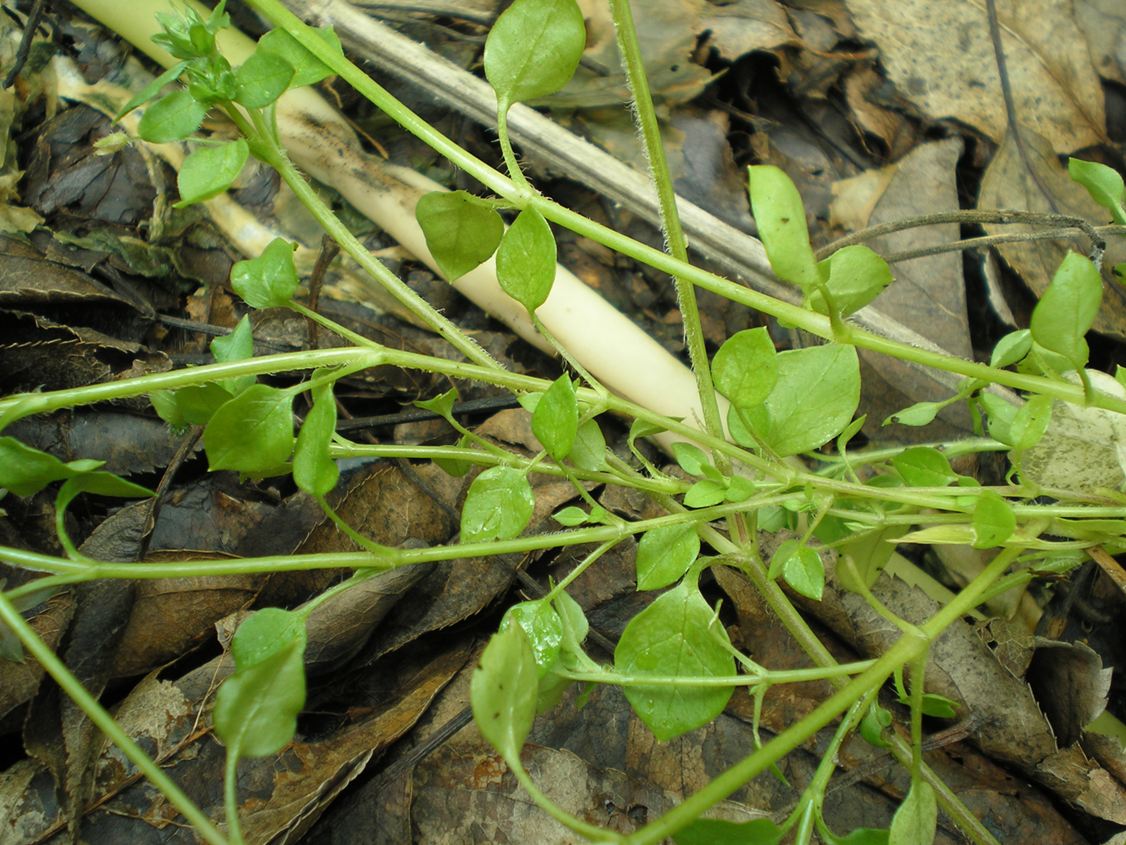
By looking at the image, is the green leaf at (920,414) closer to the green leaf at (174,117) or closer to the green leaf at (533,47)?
the green leaf at (533,47)

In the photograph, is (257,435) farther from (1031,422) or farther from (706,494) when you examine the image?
(1031,422)

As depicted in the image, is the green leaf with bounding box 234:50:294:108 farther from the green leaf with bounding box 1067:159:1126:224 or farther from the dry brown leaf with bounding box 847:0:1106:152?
the dry brown leaf with bounding box 847:0:1106:152

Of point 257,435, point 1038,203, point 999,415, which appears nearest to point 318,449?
point 257,435

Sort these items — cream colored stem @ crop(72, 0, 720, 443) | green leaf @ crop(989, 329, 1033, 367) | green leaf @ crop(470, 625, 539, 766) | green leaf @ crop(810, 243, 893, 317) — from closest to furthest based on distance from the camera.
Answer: green leaf @ crop(470, 625, 539, 766)
green leaf @ crop(810, 243, 893, 317)
green leaf @ crop(989, 329, 1033, 367)
cream colored stem @ crop(72, 0, 720, 443)

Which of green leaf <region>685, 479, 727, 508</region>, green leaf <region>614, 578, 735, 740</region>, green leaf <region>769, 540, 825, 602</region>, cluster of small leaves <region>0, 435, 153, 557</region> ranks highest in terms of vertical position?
cluster of small leaves <region>0, 435, 153, 557</region>

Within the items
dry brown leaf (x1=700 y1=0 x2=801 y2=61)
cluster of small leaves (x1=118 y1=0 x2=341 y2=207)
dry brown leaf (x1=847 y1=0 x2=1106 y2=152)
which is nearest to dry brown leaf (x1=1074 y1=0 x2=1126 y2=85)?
dry brown leaf (x1=847 y1=0 x2=1106 y2=152)

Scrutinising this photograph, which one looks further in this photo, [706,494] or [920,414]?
[920,414]

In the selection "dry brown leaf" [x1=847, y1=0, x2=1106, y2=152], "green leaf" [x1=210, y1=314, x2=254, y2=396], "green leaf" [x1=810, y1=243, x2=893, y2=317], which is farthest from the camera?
"dry brown leaf" [x1=847, y1=0, x2=1106, y2=152]
